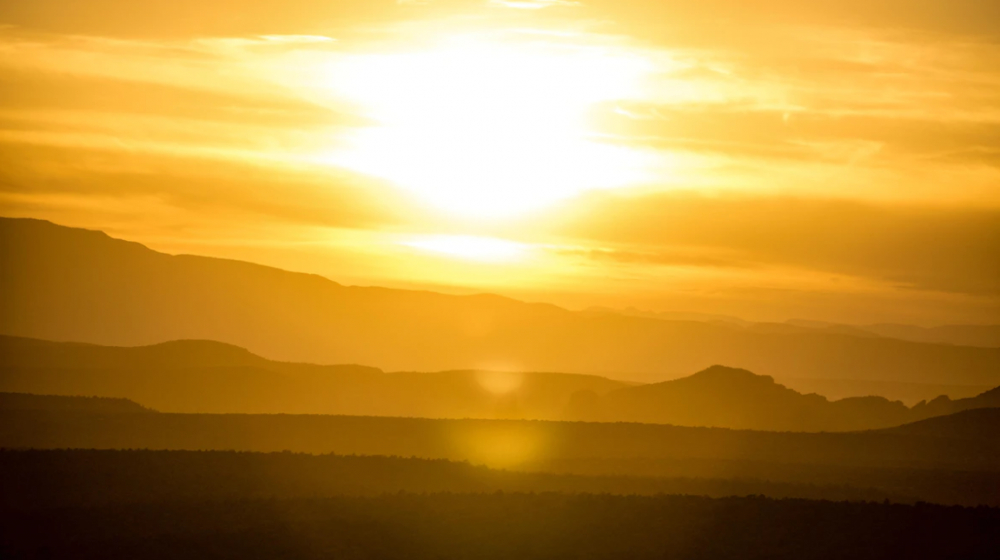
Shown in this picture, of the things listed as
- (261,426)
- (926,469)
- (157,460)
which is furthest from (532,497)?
(261,426)

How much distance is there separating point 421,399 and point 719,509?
85.4m

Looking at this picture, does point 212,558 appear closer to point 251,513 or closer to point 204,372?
point 251,513

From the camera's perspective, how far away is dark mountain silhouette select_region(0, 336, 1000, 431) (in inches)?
3260

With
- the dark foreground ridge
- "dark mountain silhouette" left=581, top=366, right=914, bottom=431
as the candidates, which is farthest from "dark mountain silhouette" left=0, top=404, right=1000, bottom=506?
"dark mountain silhouette" left=581, top=366, right=914, bottom=431

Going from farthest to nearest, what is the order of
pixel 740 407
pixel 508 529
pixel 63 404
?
pixel 740 407 < pixel 63 404 < pixel 508 529

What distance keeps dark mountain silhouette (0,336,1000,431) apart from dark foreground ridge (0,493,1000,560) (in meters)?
36.3

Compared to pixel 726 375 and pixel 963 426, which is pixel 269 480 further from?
pixel 726 375

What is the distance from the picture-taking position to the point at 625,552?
28328 millimetres

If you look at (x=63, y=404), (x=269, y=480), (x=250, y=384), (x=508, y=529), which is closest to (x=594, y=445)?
(x=269, y=480)

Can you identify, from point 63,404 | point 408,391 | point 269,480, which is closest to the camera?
point 269,480

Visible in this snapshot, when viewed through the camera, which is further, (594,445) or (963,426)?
(963,426)

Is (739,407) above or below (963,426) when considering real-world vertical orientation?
above

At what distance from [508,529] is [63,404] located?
115ft

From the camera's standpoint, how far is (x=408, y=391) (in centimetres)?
11750
